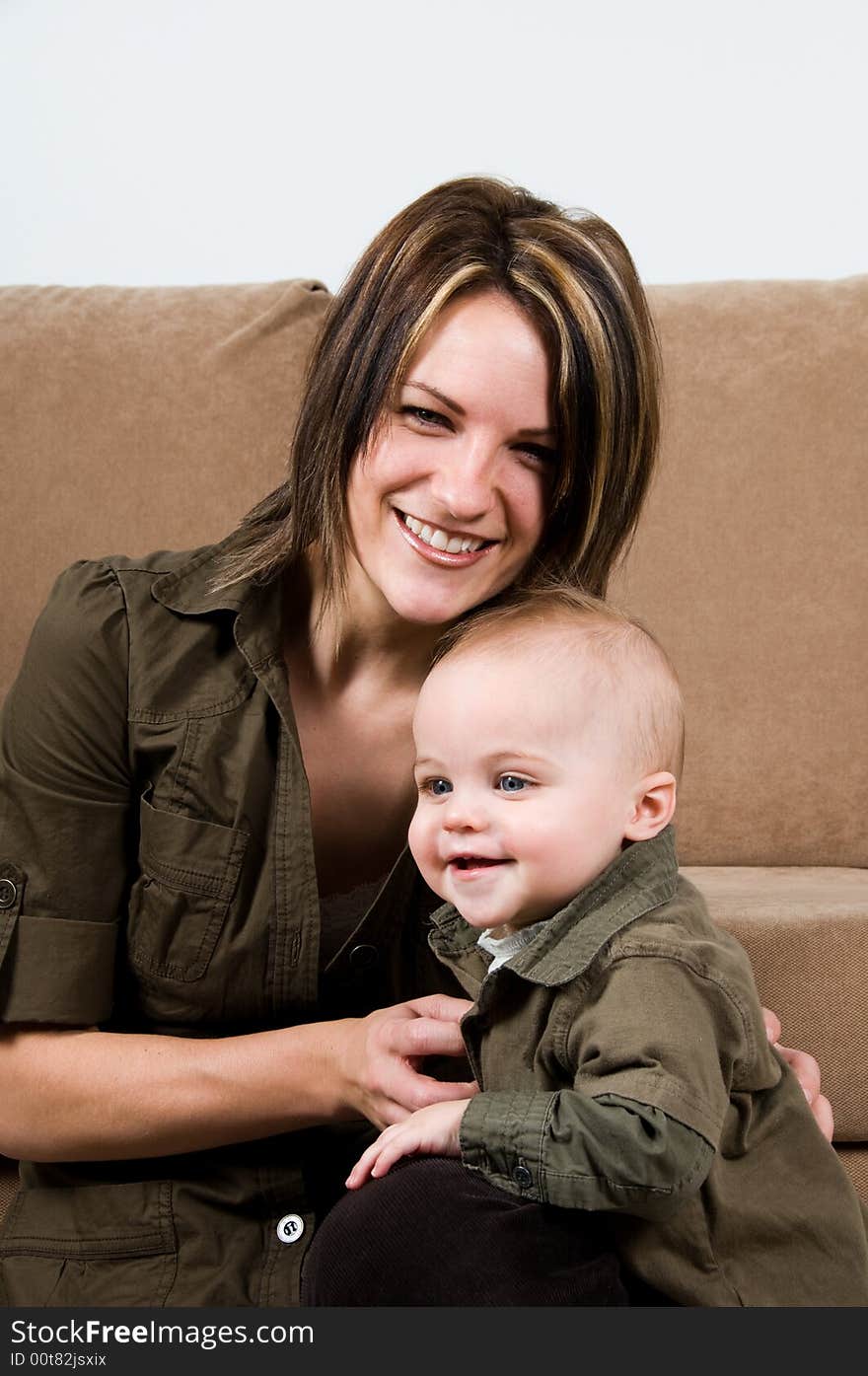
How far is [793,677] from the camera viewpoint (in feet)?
6.59

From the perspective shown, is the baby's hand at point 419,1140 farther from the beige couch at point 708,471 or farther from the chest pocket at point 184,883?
the beige couch at point 708,471

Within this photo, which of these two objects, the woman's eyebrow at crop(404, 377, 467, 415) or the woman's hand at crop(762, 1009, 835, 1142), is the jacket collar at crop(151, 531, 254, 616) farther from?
the woman's hand at crop(762, 1009, 835, 1142)

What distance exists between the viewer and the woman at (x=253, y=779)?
1233 millimetres

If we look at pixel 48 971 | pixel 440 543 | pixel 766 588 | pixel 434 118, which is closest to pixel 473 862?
pixel 440 543

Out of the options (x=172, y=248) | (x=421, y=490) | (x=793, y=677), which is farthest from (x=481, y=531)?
(x=172, y=248)

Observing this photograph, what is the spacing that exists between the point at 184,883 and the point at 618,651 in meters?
0.46

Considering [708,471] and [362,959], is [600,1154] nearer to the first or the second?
[362,959]

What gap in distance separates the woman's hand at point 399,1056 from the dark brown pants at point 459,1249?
0.11 metres

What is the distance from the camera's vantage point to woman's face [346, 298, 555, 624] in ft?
4.00

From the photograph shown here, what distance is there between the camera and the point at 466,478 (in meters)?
1.21

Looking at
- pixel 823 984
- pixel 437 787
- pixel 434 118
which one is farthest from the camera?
pixel 434 118

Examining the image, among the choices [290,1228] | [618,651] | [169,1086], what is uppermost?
[618,651]

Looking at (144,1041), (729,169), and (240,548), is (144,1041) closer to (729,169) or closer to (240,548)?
(240,548)

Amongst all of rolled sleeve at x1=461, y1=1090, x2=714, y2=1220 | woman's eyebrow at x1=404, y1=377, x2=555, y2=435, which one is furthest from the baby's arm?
woman's eyebrow at x1=404, y1=377, x2=555, y2=435
